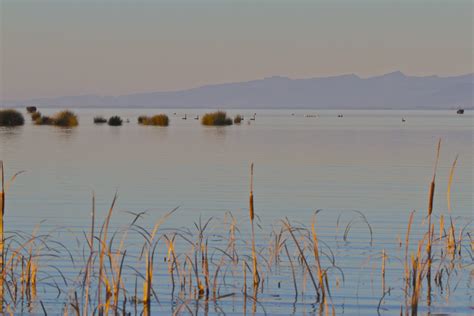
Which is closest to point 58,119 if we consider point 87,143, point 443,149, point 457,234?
point 87,143

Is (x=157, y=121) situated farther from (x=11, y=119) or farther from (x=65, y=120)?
(x=11, y=119)

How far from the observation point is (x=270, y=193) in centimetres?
2323

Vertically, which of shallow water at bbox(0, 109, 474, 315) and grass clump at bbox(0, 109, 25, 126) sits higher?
grass clump at bbox(0, 109, 25, 126)

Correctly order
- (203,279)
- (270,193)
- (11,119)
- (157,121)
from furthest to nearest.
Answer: (157,121)
(11,119)
(270,193)
(203,279)

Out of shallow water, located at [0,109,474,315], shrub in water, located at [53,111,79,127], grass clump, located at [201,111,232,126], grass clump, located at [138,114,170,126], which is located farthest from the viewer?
grass clump, located at [201,111,232,126]

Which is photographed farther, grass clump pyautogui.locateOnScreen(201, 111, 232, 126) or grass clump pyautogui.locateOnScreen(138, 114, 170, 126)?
grass clump pyautogui.locateOnScreen(201, 111, 232, 126)

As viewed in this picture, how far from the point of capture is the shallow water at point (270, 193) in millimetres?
12398

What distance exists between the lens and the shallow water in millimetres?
12398

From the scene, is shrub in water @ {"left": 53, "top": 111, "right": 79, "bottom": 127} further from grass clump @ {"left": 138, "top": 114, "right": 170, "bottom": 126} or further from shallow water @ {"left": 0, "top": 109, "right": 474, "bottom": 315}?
shallow water @ {"left": 0, "top": 109, "right": 474, "bottom": 315}

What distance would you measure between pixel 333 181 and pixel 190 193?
5.22 m

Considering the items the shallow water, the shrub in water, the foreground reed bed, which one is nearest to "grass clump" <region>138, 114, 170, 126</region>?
the shrub in water

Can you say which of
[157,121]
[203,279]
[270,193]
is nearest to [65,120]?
[157,121]

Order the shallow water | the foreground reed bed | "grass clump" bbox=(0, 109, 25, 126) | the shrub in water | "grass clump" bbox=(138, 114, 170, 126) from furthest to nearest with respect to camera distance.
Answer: "grass clump" bbox=(138, 114, 170, 126)
the shrub in water
"grass clump" bbox=(0, 109, 25, 126)
the shallow water
the foreground reed bed

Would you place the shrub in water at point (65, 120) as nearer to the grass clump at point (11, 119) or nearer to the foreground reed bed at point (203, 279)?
the grass clump at point (11, 119)
